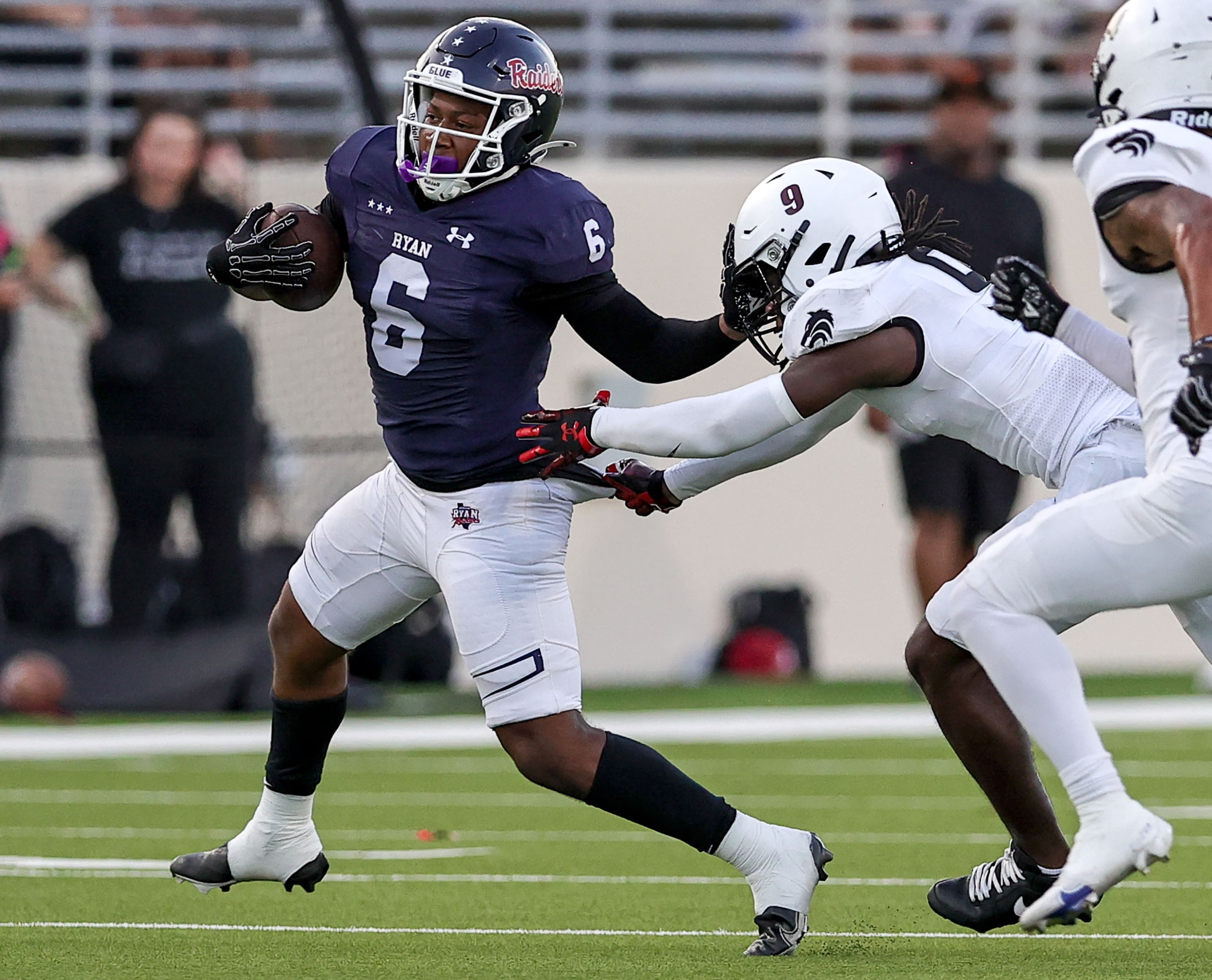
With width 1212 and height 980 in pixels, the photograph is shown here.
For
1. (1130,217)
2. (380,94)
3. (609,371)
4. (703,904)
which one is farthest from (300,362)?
(1130,217)

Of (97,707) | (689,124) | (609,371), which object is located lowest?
(97,707)

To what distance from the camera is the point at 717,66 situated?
512 inches

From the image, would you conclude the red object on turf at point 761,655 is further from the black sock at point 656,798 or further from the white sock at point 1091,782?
the white sock at point 1091,782

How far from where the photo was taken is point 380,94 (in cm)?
942

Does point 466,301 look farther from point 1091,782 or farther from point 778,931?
point 1091,782

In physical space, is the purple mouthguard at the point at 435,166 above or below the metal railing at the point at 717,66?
above

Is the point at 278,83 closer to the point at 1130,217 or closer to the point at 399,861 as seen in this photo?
the point at 399,861

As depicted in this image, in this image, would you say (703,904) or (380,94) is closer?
(703,904)

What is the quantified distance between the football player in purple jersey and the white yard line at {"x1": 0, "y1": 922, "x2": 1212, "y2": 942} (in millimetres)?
202

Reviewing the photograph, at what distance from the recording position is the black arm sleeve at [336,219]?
4641 mm

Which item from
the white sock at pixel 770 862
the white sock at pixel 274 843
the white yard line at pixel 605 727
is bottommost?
the white yard line at pixel 605 727

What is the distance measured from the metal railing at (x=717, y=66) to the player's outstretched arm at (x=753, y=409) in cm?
798

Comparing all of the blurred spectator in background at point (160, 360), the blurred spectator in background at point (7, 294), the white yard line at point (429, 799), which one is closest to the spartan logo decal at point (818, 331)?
the white yard line at point (429, 799)

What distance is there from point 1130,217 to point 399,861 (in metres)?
2.72
